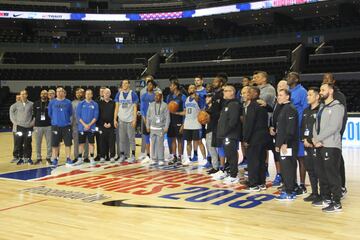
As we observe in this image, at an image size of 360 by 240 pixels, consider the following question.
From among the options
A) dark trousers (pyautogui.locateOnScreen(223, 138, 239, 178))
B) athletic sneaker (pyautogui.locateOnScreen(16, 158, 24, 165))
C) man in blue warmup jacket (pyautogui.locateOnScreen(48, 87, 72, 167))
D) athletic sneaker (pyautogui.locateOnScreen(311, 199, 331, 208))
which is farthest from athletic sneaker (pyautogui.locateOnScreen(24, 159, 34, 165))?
athletic sneaker (pyautogui.locateOnScreen(311, 199, 331, 208))

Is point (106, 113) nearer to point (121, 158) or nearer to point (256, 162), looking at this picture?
point (121, 158)

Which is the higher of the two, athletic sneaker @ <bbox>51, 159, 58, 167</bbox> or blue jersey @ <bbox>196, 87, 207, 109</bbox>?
blue jersey @ <bbox>196, 87, 207, 109</bbox>

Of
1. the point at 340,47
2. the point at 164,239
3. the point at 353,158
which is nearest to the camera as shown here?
the point at 164,239

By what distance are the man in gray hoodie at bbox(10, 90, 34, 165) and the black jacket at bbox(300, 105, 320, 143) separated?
662 cm

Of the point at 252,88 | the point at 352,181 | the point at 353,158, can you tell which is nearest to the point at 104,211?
the point at 252,88

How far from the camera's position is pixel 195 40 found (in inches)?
1190

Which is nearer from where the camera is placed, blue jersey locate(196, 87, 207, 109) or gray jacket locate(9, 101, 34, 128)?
blue jersey locate(196, 87, 207, 109)

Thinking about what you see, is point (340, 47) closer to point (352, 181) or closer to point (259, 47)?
point (259, 47)

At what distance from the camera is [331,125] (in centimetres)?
573

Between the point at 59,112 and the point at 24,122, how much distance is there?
1.08 metres

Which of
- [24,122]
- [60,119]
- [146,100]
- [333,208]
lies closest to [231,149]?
[333,208]

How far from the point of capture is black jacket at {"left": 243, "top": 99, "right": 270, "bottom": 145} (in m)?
7.04

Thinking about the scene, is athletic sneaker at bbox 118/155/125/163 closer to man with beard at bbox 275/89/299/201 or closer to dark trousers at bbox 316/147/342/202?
man with beard at bbox 275/89/299/201

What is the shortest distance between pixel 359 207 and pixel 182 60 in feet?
79.1
